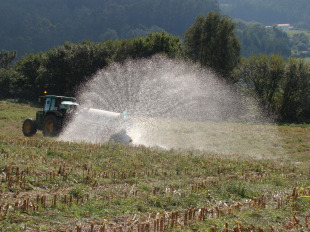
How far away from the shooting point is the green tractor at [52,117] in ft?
58.0

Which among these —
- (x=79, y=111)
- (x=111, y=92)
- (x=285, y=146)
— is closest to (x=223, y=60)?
(x=111, y=92)

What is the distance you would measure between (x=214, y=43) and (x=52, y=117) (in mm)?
28031

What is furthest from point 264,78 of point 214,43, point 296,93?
point 214,43

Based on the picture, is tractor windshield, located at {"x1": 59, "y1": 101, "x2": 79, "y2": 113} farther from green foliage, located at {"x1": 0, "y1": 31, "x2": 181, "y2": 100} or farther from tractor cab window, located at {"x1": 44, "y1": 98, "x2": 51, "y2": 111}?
green foliage, located at {"x1": 0, "y1": 31, "x2": 181, "y2": 100}

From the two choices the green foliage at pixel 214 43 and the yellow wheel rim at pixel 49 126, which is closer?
the yellow wheel rim at pixel 49 126

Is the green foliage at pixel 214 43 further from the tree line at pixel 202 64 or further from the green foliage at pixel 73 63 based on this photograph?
the green foliage at pixel 73 63

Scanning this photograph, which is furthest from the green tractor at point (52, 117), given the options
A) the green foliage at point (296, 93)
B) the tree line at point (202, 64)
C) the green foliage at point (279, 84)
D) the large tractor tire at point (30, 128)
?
the green foliage at point (296, 93)

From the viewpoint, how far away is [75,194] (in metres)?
6.75

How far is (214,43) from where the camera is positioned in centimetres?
4150

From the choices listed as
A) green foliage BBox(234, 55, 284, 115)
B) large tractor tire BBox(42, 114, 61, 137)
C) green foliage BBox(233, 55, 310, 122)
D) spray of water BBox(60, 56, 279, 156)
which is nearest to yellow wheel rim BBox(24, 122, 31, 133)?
large tractor tire BBox(42, 114, 61, 137)

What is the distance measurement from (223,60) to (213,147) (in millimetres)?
26274

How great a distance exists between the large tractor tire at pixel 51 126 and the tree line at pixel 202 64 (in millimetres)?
23942

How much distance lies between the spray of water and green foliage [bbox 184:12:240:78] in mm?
2055

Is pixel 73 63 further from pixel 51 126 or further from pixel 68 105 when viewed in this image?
pixel 51 126
